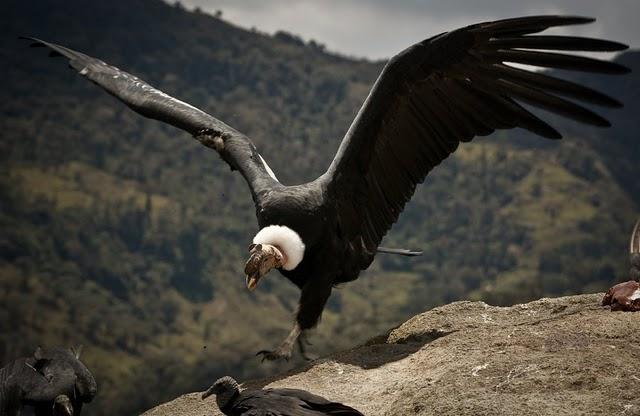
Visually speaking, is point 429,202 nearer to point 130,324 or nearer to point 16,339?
point 130,324

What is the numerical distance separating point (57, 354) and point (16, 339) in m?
85.4

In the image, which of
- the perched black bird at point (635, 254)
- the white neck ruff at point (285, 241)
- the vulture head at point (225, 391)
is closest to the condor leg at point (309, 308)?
the white neck ruff at point (285, 241)

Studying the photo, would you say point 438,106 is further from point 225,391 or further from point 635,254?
point 225,391

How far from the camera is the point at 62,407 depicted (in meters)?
8.90

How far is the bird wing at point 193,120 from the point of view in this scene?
996 centimetres

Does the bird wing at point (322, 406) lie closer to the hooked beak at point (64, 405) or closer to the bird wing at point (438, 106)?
the hooked beak at point (64, 405)

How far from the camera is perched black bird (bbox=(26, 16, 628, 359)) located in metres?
8.98

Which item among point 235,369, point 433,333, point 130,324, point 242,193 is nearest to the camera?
point 433,333

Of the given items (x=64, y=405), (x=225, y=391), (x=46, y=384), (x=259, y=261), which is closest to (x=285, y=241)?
(x=259, y=261)

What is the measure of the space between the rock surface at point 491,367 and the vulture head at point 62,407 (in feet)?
2.69

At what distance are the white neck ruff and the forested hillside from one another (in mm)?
70089

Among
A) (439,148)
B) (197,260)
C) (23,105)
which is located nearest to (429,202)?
(197,260)

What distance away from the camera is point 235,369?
7831 centimetres

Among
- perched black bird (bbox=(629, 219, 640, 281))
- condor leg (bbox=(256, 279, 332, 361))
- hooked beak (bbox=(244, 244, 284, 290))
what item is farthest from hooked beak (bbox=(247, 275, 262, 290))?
perched black bird (bbox=(629, 219, 640, 281))
